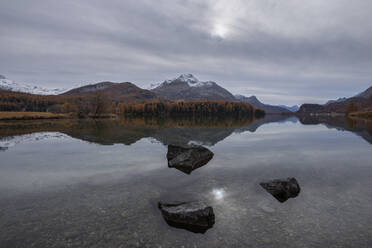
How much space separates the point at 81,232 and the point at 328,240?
1236 centimetres

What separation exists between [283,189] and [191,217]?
7.80 meters

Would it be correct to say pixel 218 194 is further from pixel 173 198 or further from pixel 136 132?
pixel 136 132

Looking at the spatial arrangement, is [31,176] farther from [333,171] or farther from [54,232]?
[333,171]

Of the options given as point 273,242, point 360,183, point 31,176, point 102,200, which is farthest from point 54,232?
point 360,183

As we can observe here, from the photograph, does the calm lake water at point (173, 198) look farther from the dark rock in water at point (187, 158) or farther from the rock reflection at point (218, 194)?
the dark rock in water at point (187, 158)

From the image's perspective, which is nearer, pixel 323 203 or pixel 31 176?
pixel 323 203

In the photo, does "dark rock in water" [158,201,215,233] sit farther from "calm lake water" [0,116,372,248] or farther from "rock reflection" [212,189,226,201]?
"rock reflection" [212,189,226,201]

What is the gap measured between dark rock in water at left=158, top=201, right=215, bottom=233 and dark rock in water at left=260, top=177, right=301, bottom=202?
19.8ft

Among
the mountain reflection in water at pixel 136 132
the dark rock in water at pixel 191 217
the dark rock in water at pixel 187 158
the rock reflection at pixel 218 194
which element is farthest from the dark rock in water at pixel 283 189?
the mountain reflection in water at pixel 136 132

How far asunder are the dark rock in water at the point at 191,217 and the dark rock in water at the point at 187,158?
907cm

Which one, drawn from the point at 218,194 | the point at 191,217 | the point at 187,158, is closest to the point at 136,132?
the point at 187,158

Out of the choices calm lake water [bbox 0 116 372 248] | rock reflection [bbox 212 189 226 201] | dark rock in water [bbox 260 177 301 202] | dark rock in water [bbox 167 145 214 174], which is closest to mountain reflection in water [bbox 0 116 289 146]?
dark rock in water [bbox 167 145 214 174]

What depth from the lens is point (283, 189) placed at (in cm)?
1430

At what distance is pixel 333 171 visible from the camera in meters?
20.3
